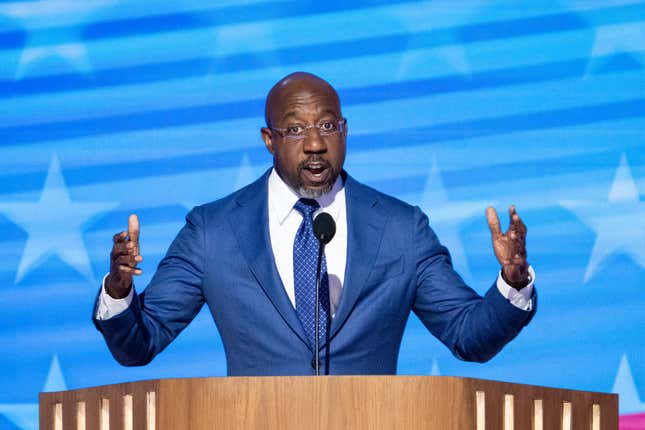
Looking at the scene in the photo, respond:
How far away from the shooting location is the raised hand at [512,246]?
284 cm

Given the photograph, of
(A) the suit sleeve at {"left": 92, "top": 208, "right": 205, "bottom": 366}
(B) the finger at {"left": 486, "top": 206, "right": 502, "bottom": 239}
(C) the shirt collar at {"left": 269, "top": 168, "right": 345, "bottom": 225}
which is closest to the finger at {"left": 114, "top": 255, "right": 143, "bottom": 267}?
(A) the suit sleeve at {"left": 92, "top": 208, "right": 205, "bottom": 366}

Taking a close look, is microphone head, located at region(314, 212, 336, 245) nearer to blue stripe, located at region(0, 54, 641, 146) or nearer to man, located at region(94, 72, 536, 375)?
man, located at region(94, 72, 536, 375)

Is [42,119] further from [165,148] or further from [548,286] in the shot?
[548,286]

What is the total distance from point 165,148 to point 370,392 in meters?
2.09

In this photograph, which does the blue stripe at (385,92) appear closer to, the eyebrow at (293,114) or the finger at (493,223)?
the eyebrow at (293,114)

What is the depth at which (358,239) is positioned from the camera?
3346 mm

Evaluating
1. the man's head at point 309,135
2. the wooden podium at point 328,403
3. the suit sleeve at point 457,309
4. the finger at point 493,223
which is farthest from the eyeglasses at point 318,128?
the wooden podium at point 328,403

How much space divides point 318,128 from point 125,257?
71 centimetres

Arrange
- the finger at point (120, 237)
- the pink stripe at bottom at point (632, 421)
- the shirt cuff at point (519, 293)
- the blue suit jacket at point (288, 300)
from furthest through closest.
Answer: the pink stripe at bottom at point (632, 421) → the blue suit jacket at point (288, 300) → the shirt cuff at point (519, 293) → the finger at point (120, 237)

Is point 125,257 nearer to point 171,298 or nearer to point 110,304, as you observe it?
point 110,304

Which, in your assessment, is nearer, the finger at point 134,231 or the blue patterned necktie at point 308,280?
the finger at point 134,231

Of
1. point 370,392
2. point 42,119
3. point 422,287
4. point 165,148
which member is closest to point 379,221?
point 422,287

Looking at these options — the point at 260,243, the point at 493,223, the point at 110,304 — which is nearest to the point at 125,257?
the point at 110,304

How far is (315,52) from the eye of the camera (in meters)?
4.40
